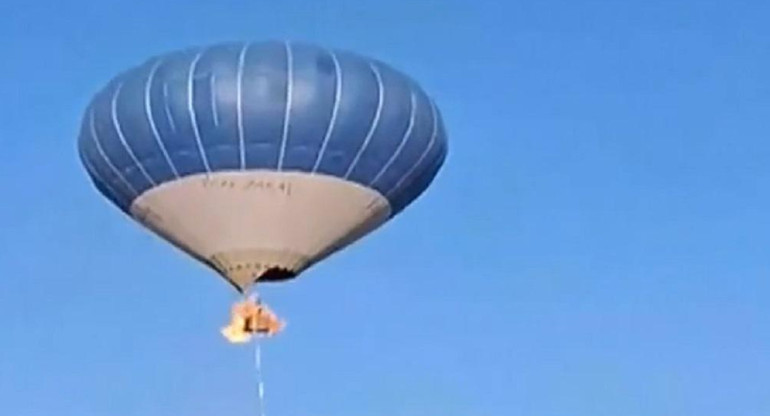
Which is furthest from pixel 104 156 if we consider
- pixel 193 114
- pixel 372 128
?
pixel 372 128

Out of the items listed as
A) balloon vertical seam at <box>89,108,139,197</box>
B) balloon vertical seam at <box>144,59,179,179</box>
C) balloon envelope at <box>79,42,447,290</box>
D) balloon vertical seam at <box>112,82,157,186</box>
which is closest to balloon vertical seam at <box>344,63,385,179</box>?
balloon envelope at <box>79,42,447,290</box>

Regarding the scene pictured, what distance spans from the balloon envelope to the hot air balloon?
1 centimetres

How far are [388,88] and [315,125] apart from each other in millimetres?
1312

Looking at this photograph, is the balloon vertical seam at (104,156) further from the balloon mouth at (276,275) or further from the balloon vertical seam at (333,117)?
the balloon vertical seam at (333,117)

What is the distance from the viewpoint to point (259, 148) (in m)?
49.8

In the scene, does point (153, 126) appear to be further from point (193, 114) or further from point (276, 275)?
point (276, 275)

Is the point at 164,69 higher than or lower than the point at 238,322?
higher

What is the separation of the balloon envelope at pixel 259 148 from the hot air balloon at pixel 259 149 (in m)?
0.01

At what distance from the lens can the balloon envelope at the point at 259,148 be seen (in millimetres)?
49625

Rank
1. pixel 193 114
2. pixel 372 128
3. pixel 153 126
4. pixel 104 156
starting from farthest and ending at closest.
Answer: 1. pixel 104 156
2. pixel 372 128
3. pixel 153 126
4. pixel 193 114

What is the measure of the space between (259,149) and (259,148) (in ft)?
0.05

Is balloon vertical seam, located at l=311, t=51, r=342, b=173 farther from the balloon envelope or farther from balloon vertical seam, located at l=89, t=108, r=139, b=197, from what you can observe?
balloon vertical seam, located at l=89, t=108, r=139, b=197

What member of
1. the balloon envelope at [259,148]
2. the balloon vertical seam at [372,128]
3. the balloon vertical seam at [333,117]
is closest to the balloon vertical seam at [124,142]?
the balloon envelope at [259,148]

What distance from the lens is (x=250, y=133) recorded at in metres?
49.6
